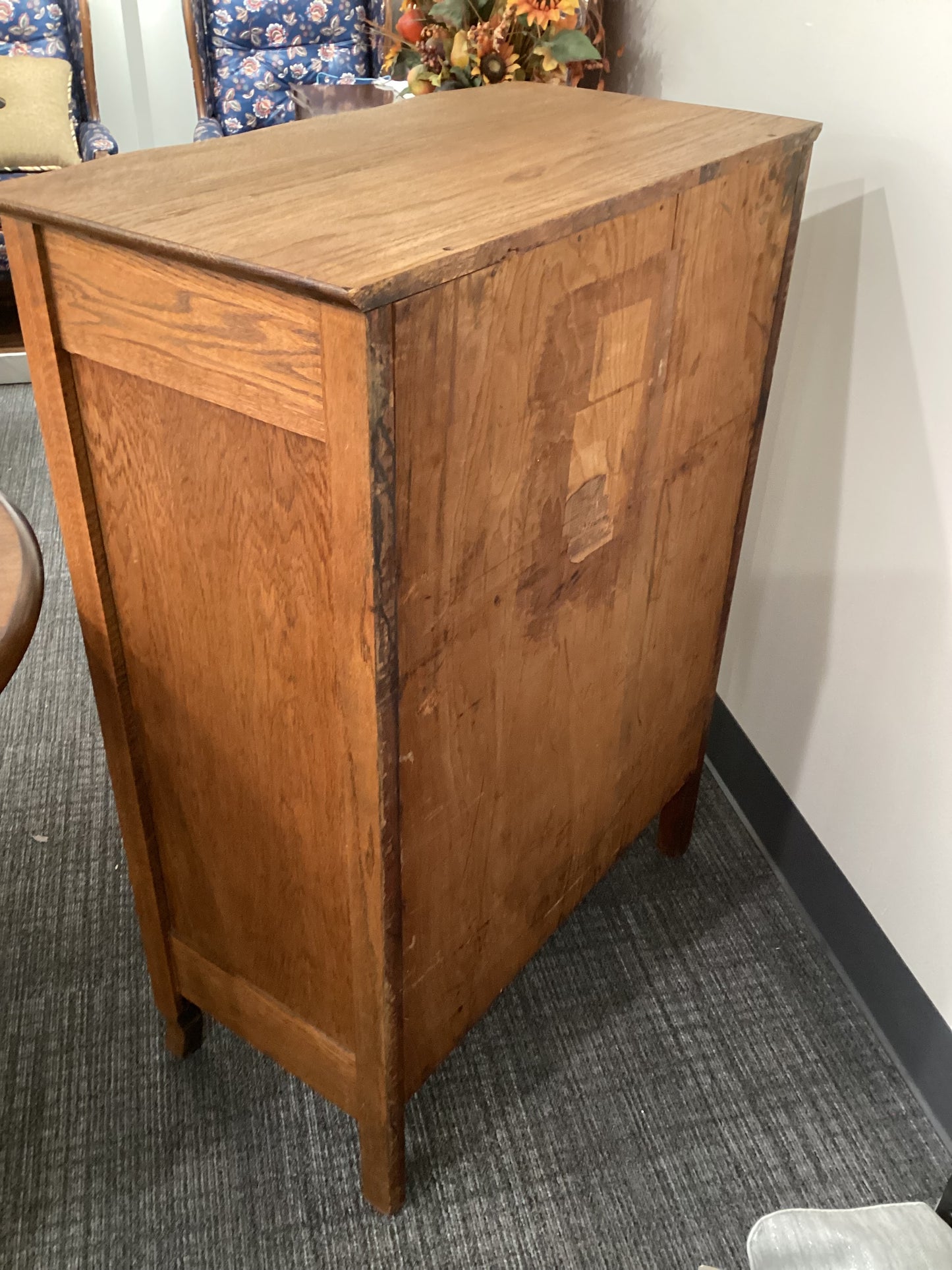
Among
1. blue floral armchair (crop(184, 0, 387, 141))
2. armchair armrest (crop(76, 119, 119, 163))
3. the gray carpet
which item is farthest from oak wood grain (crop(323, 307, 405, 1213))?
blue floral armchair (crop(184, 0, 387, 141))

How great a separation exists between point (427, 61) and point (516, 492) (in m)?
1.07

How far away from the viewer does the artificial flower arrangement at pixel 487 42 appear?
1.46 metres

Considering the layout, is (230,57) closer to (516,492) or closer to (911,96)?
(911,96)

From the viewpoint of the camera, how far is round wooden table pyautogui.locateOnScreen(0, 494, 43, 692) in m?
A: 0.78

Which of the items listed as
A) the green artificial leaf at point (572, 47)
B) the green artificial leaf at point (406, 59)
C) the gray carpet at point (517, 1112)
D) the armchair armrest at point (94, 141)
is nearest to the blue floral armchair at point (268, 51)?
the armchair armrest at point (94, 141)

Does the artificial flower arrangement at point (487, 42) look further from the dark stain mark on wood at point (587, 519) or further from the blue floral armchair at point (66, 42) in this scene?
the blue floral armchair at point (66, 42)

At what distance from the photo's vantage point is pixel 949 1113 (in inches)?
48.4

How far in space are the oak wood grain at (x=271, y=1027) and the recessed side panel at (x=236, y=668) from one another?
0.04 feet

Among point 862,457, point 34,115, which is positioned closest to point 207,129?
point 34,115

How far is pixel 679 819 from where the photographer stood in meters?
1.59

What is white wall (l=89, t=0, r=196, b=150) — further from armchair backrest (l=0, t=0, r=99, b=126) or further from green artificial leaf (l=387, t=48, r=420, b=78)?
green artificial leaf (l=387, t=48, r=420, b=78)

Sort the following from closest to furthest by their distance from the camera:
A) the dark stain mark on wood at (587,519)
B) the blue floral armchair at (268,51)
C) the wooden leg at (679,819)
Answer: the dark stain mark on wood at (587,519) → the wooden leg at (679,819) → the blue floral armchair at (268,51)

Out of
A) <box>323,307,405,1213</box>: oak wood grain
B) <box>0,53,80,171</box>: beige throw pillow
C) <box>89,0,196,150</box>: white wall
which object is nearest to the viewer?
<box>323,307,405,1213</box>: oak wood grain

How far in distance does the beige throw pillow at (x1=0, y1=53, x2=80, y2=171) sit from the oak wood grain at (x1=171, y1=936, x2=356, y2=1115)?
308 centimetres
